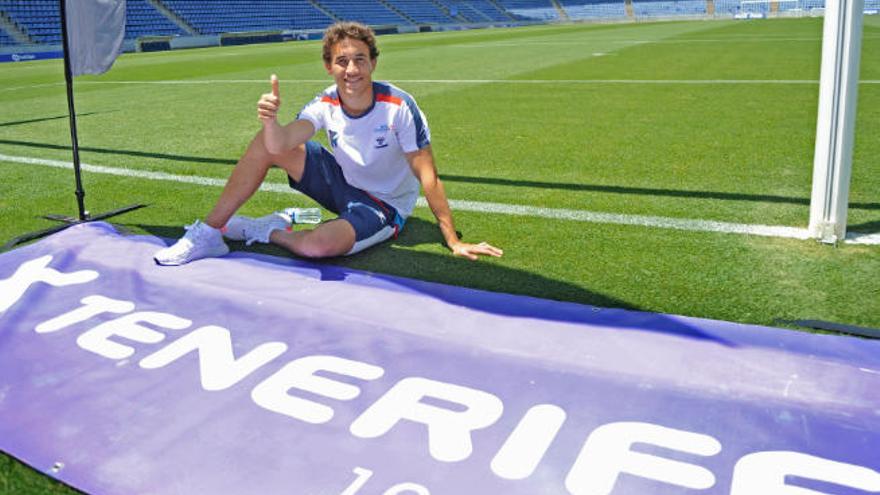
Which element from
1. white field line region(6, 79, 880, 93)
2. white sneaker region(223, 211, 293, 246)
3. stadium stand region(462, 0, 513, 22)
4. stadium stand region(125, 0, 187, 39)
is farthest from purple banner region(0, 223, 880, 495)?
stadium stand region(462, 0, 513, 22)

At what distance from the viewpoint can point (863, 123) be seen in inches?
247

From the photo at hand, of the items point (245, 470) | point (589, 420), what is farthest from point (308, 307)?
point (589, 420)

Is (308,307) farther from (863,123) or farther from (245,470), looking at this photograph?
(863,123)

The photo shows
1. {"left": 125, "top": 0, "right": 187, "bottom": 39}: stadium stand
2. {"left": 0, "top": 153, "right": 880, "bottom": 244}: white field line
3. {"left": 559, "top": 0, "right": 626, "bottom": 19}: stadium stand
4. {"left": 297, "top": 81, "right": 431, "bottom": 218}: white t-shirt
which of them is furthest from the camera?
{"left": 559, "top": 0, "right": 626, "bottom": 19}: stadium stand

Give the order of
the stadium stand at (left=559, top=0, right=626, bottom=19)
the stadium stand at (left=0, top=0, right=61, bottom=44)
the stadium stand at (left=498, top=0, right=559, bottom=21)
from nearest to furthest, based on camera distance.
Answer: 1. the stadium stand at (left=0, top=0, right=61, bottom=44)
2. the stadium stand at (left=559, top=0, right=626, bottom=19)
3. the stadium stand at (left=498, top=0, right=559, bottom=21)

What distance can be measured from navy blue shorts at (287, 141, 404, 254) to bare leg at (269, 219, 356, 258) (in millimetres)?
68

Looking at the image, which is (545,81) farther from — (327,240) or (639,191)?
(327,240)

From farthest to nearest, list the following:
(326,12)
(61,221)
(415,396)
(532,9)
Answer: (532,9) < (326,12) < (61,221) < (415,396)

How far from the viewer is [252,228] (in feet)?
11.8

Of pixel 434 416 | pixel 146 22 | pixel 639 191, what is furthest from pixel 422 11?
pixel 434 416

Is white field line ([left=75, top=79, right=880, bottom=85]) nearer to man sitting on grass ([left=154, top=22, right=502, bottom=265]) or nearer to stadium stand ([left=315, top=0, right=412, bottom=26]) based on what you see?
man sitting on grass ([left=154, top=22, right=502, bottom=265])

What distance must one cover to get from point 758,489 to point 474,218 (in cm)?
241

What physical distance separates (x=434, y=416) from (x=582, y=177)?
3.01 m

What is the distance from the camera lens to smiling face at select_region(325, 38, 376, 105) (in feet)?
9.80
